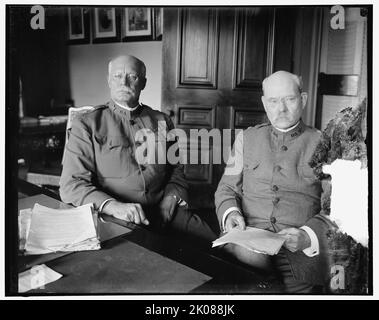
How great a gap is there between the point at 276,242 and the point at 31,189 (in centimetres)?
111

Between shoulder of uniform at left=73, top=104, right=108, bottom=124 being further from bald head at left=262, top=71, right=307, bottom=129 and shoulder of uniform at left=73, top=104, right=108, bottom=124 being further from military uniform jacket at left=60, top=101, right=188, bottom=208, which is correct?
bald head at left=262, top=71, right=307, bottom=129

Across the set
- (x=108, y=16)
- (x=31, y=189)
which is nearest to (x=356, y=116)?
(x=108, y=16)

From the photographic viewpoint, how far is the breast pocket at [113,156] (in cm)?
174

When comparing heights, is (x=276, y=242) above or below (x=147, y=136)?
below

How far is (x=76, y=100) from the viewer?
1.81 m

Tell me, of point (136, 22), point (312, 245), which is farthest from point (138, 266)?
point (136, 22)

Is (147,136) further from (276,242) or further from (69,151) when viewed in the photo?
(276,242)

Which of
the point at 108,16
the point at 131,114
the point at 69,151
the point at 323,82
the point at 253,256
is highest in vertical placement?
the point at 108,16

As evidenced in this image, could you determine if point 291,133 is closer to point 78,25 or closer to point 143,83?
point 143,83

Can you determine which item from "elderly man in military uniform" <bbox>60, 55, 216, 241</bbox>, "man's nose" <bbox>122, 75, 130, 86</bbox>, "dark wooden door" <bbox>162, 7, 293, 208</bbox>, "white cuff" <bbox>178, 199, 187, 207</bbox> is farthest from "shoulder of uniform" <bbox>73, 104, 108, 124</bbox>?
"white cuff" <bbox>178, 199, 187, 207</bbox>

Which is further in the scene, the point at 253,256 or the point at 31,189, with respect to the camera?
the point at 31,189

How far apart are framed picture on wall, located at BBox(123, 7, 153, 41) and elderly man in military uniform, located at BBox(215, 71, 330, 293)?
589 millimetres

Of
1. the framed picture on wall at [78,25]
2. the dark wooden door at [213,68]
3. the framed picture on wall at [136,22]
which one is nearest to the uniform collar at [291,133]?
the dark wooden door at [213,68]

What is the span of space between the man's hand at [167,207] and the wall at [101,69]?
16.6 inches
